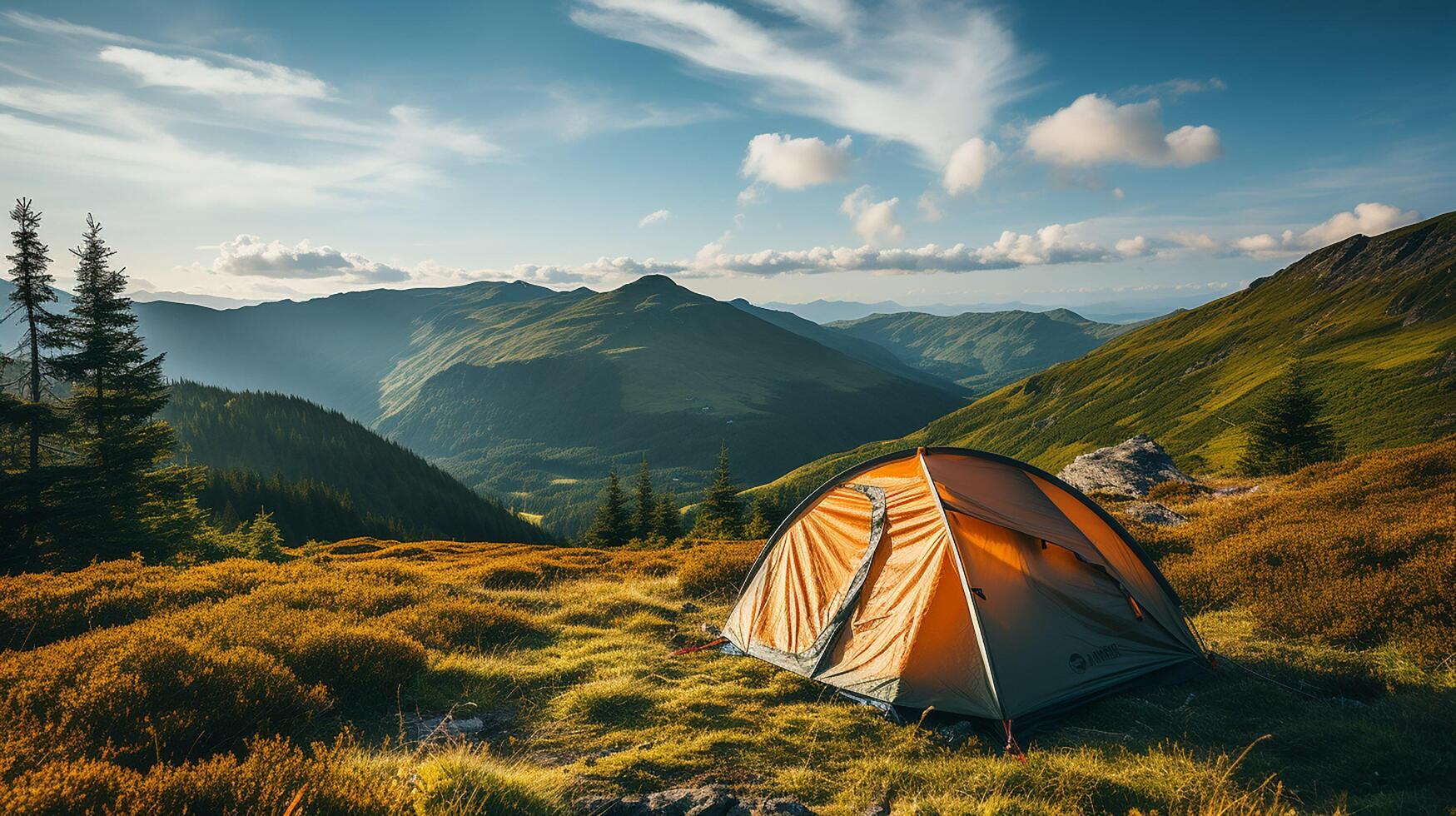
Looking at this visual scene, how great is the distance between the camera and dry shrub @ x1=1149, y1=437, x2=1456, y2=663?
29.3 ft

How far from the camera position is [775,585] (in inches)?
444

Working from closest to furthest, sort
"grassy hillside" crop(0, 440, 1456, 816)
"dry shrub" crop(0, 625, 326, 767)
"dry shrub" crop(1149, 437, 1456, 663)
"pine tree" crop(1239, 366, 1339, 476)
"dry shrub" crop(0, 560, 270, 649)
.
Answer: "grassy hillside" crop(0, 440, 1456, 816) < "dry shrub" crop(0, 625, 326, 767) < "dry shrub" crop(1149, 437, 1456, 663) < "dry shrub" crop(0, 560, 270, 649) < "pine tree" crop(1239, 366, 1339, 476)

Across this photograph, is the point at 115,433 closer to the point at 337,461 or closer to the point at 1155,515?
the point at 1155,515

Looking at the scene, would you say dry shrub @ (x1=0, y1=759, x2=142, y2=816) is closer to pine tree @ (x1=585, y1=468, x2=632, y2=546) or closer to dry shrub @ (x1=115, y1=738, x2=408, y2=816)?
dry shrub @ (x1=115, y1=738, x2=408, y2=816)

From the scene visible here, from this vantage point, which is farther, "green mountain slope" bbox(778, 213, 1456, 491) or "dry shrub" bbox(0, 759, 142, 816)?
"green mountain slope" bbox(778, 213, 1456, 491)

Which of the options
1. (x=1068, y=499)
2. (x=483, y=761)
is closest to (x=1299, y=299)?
(x=1068, y=499)

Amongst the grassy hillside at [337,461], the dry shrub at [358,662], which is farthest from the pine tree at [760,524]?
the grassy hillside at [337,461]

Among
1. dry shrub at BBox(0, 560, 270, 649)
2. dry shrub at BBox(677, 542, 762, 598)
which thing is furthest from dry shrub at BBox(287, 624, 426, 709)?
dry shrub at BBox(677, 542, 762, 598)

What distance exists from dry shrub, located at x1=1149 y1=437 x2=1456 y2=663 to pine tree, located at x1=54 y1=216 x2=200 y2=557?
3700cm

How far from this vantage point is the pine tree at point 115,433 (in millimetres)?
25156

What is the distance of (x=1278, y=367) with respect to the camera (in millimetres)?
108375

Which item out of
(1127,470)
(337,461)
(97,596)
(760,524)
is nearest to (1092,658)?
(97,596)

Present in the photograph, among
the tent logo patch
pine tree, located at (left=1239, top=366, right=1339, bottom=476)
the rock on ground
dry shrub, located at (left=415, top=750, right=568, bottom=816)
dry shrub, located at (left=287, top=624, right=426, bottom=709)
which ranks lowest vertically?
dry shrub, located at (left=287, top=624, right=426, bottom=709)

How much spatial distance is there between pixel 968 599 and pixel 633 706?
5.05 m
